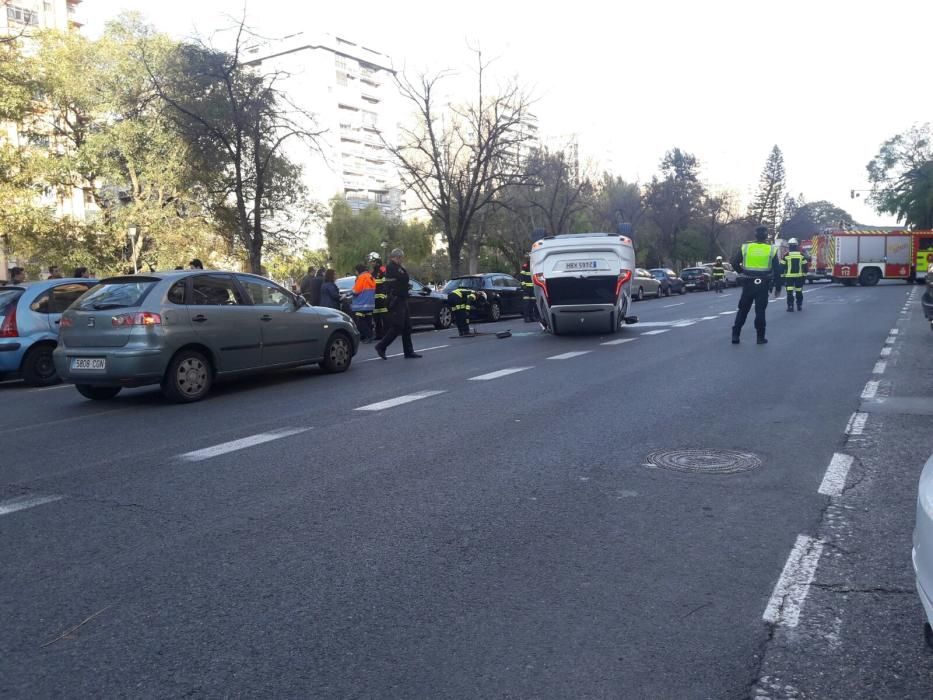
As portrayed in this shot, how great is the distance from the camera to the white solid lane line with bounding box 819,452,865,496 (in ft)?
17.3

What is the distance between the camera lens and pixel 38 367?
12891 mm

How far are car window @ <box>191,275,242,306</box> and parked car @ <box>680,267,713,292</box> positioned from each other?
44036 millimetres

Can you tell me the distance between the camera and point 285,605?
12.0 feet

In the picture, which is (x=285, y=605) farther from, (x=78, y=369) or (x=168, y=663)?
(x=78, y=369)

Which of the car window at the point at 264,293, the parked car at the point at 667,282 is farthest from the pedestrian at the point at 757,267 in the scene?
the parked car at the point at 667,282

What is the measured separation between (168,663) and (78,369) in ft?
24.5

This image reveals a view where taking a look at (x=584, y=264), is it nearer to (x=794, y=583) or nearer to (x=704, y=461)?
(x=704, y=461)

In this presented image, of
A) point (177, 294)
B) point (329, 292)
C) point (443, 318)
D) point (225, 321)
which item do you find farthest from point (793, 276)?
point (177, 294)

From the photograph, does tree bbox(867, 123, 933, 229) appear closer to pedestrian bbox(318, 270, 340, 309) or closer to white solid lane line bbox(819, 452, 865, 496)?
pedestrian bbox(318, 270, 340, 309)

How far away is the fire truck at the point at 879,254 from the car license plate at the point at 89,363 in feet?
143

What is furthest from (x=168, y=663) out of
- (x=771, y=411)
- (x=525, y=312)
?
(x=525, y=312)

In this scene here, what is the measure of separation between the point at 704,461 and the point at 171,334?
6.37 meters

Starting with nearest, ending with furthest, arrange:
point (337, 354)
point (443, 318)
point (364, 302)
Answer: point (337, 354), point (364, 302), point (443, 318)

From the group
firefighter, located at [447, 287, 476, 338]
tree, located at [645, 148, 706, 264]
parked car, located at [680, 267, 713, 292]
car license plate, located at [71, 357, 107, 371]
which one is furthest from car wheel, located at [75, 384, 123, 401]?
tree, located at [645, 148, 706, 264]
